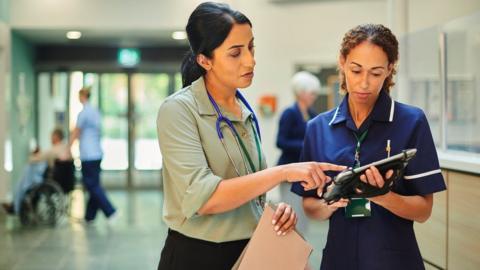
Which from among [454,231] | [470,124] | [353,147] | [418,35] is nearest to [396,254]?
[353,147]

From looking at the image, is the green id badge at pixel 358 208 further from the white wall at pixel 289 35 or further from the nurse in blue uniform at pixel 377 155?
the white wall at pixel 289 35

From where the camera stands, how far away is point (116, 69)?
1392cm

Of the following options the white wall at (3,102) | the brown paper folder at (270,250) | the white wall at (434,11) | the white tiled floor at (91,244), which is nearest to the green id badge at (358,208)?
the brown paper folder at (270,250)

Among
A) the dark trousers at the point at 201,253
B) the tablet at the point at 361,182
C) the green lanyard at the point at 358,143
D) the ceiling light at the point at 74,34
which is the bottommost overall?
the dark trousers at the point at 201,253

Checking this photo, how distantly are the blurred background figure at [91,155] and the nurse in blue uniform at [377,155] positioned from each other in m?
7.09

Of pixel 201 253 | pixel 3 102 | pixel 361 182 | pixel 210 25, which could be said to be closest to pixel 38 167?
pixel 3 102

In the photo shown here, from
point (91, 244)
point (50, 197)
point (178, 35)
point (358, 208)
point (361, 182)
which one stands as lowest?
point (91, 244)

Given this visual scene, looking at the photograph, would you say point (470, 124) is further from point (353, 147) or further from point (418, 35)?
point (353, 147)

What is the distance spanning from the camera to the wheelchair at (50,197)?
8.53 m

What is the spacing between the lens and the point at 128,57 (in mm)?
13867

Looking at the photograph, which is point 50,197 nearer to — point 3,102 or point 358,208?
point 3,102

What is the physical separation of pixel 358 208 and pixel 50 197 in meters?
7.23

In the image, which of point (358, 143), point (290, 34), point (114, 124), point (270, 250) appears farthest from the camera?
point (114, 124)

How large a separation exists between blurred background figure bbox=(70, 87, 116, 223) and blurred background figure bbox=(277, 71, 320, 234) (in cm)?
329
